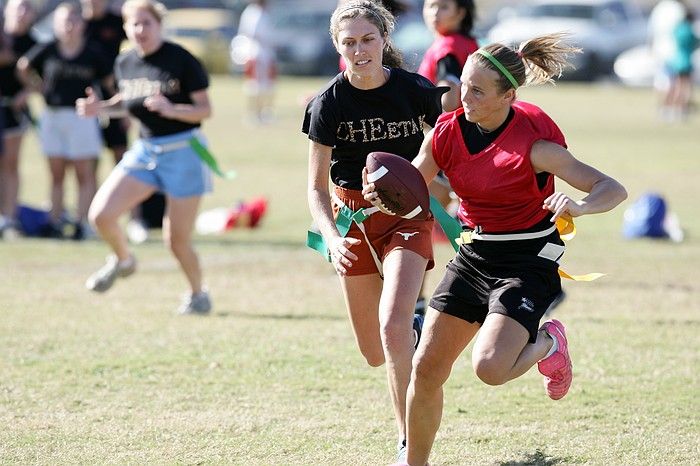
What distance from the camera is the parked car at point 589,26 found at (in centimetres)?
3319

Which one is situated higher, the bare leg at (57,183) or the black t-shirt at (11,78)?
the black t-shirt at (11,78)

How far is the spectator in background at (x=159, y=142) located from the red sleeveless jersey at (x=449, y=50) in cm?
156

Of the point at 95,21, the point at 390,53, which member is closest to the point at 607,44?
the point at 95,21

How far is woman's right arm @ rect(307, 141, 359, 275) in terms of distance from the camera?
5074 millimetres

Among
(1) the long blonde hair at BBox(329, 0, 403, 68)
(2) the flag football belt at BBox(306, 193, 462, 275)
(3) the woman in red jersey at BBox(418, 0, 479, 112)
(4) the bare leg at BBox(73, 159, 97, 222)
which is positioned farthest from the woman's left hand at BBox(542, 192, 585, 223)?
(4) the bare leg at BBox(73, 159, 97, 222)

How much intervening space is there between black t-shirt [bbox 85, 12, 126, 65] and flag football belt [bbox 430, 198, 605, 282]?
23.7 ft

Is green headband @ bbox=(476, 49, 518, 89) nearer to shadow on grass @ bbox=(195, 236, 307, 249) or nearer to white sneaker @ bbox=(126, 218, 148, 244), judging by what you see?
shadow on grass @ bbox=(195, 236, 307, 249)

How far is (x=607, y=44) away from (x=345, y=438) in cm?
2946

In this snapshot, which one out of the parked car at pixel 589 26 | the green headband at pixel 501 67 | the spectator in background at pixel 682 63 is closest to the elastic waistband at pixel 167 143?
the green headband at pixel 501 67

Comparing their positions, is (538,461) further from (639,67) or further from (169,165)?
(639,67)

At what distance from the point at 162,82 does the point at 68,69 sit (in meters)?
3.46

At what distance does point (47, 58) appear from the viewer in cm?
1141

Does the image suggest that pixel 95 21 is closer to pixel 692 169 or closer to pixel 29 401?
pixel 29 401

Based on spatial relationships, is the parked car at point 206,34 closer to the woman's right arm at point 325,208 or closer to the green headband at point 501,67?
the woman's right arm at point 325,208
